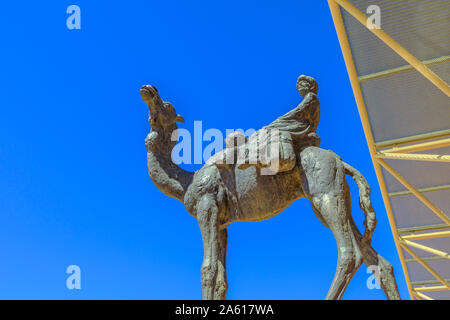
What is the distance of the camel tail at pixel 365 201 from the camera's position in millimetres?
5191

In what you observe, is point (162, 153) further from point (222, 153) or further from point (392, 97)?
point (392, 97)

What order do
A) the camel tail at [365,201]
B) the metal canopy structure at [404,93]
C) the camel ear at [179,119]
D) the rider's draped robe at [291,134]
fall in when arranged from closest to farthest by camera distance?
the camel tail at [365,201] → the rider's draped robe at [291,134] → the camel ear at [179,119] → the metal canopy structure at [404,93]

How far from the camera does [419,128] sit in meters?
10.9

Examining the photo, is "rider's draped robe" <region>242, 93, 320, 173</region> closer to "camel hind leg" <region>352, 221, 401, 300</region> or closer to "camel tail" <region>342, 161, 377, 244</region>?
"camel tail" <region>342, 161, 377, 244</region>

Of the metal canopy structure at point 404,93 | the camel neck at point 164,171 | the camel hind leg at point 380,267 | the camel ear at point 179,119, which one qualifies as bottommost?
the camel hind leg at point 380,267

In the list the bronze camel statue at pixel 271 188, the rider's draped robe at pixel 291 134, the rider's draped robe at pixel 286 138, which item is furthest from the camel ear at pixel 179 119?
the rider's draped robe at pixel 291 134

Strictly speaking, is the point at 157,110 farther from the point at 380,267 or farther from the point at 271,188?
the point at 380,267

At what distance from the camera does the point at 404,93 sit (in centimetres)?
995

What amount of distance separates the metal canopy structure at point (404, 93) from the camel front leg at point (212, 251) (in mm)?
3786

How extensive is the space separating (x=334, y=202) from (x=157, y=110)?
248 cm

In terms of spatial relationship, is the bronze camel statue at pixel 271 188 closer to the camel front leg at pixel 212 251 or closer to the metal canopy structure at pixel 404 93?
the camel front leg at pixel 212 251
